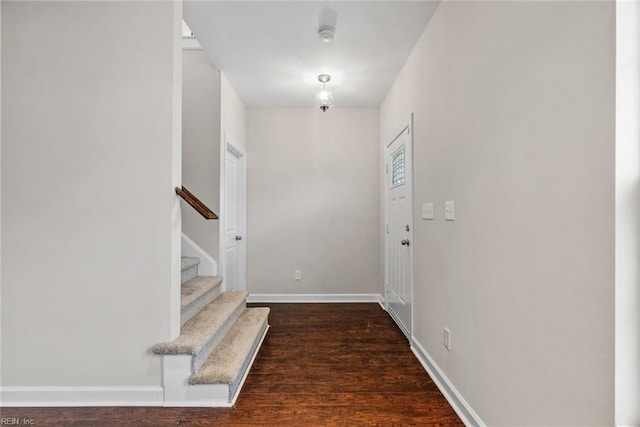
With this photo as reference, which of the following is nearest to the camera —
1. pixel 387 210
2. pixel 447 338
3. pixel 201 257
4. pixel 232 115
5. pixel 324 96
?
pixel 447 338

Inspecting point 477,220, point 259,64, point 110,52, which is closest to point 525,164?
point 477,220

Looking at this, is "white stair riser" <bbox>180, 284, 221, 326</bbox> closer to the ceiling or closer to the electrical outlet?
the electrical outlet

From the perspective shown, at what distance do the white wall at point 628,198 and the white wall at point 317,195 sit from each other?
3102 mm

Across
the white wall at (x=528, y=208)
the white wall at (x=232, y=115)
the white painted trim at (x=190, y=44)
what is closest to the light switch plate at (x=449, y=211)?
the white wall at (x=528, y=208)

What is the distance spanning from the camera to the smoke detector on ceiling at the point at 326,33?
220cm

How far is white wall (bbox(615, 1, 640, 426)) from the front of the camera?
32.1 inches

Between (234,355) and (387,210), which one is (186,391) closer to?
(234,355)

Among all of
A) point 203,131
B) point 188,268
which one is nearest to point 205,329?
point 188,268

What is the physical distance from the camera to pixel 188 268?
8.61ft

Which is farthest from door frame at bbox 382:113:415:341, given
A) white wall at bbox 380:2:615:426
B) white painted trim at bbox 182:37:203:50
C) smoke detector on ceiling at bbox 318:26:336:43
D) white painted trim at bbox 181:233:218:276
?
white painted trim at bbox 182:37:203:50

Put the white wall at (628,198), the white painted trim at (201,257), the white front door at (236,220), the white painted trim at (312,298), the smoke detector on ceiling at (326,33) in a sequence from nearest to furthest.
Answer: the white wall at (628,198)
the smoke detector on ceiling at (326,33)
the white painted trim at (201,257)
the white front door at (236,220)
the white painted trim at (312,298)

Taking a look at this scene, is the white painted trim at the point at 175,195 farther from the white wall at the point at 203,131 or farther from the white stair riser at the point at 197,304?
the white wall at the point at 203,131

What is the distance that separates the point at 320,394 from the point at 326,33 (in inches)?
93.6

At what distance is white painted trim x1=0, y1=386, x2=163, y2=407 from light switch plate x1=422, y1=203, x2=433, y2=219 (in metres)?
1.95
